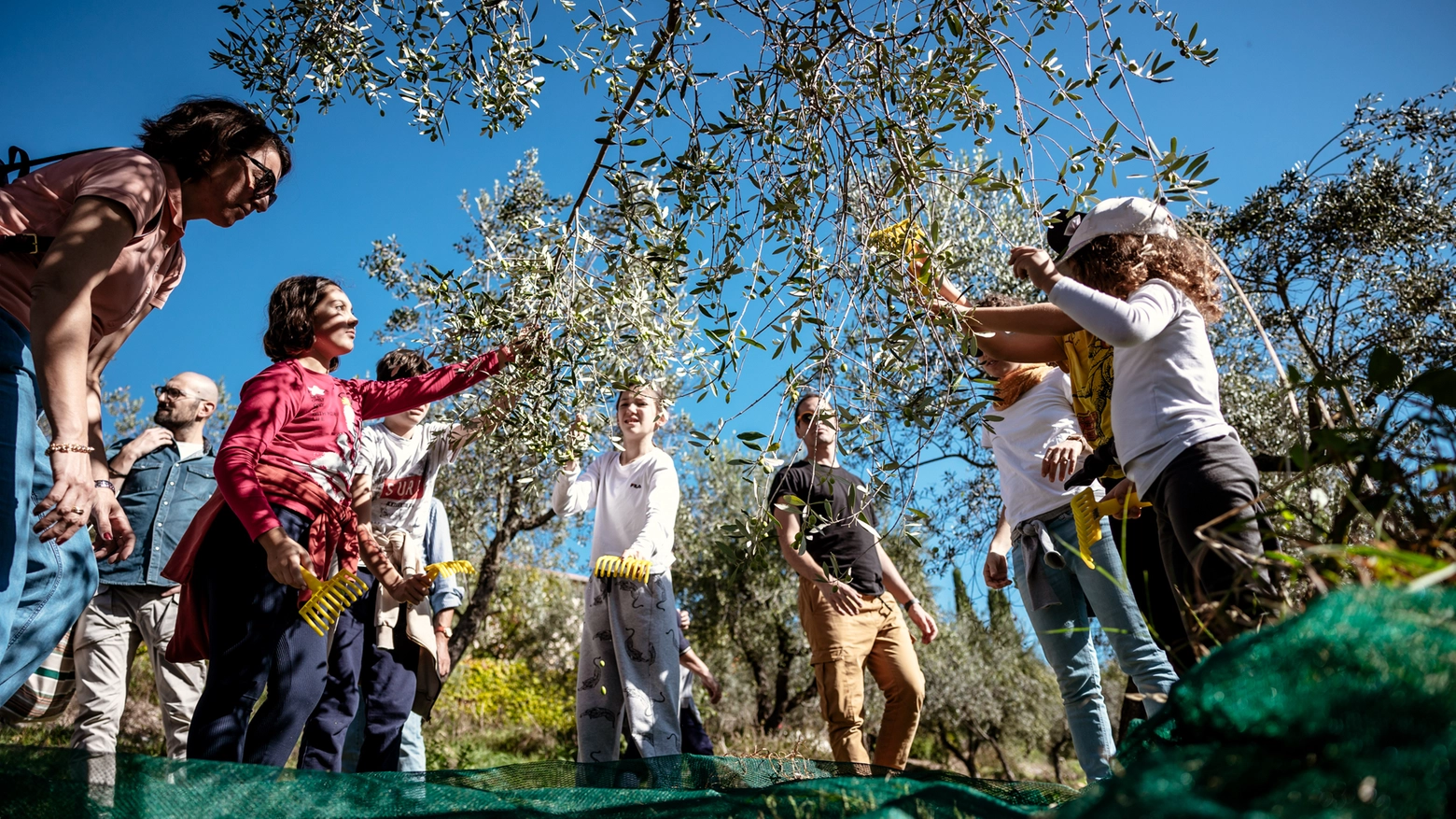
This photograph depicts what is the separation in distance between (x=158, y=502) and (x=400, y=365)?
73.5 inches

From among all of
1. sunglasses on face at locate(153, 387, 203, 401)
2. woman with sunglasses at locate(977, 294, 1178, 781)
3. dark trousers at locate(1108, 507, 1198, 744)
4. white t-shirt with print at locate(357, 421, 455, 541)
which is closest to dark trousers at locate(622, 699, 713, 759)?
white t-shirt with print at locate(357, 421, 455, 541)

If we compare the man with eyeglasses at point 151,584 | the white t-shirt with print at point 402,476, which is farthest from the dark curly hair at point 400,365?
the man with eyeglasses at point 151,584

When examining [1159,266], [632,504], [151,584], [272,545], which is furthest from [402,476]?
[1159,266]

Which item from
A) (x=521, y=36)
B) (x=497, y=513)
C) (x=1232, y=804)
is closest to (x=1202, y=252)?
(x=1232, y=804)

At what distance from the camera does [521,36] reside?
3701mm

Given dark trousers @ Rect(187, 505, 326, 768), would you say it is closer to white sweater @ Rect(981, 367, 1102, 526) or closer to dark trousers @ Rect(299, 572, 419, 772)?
dark trousers @ Rect(299, 572, 419, 772)

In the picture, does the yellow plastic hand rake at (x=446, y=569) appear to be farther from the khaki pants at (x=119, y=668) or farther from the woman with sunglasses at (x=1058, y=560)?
the woman with sunglasses at (x=1058, y=560)

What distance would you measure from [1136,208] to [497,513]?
379 inches

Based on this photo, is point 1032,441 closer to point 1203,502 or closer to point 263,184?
point 1203,502

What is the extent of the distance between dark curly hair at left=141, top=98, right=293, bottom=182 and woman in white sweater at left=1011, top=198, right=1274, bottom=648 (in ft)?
8.00

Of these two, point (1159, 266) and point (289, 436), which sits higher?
point (1159, 266)

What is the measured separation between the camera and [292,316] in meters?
3.42

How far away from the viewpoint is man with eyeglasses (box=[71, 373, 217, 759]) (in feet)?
14.9

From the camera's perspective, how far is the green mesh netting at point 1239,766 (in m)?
0.85
